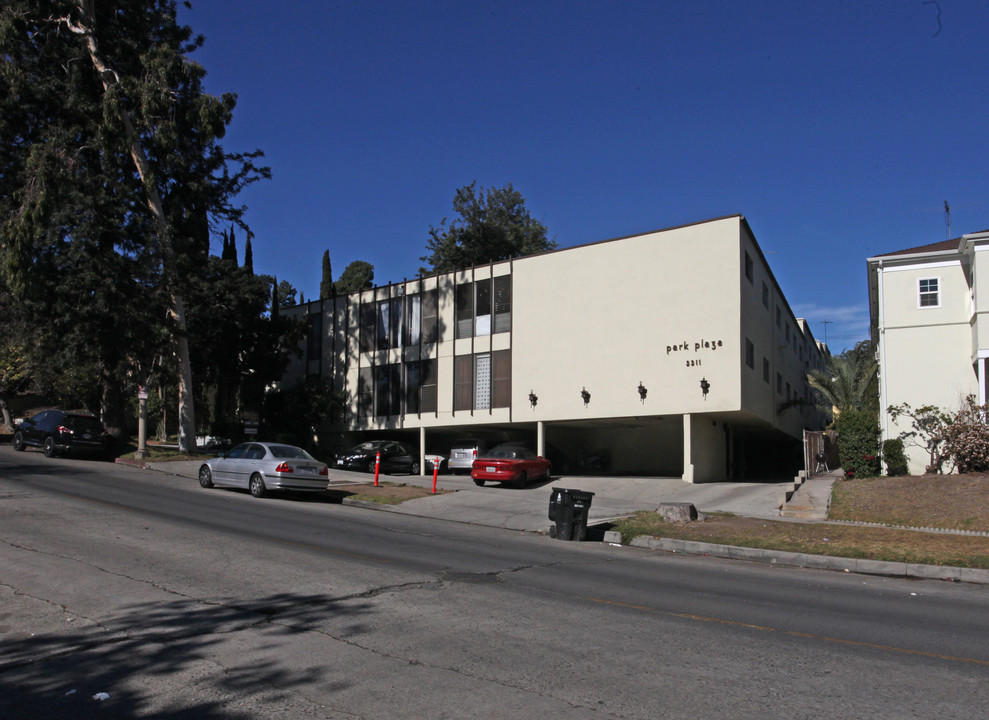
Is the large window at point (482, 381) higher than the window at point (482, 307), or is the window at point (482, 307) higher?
the window at point (482, 307)

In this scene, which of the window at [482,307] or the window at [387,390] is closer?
the window at [482,307]

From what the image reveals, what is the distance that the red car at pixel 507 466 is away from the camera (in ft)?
84.8

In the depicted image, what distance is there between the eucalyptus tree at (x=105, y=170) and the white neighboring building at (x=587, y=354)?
29.9 ft

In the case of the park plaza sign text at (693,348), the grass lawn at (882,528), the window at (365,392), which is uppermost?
the park plaza sign text at (693,348)

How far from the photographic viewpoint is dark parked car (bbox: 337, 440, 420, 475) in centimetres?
3128

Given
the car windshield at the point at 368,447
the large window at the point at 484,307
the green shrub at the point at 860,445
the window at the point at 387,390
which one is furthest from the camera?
the window at the point at 387,390

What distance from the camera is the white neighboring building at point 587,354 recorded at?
27625 millimetres

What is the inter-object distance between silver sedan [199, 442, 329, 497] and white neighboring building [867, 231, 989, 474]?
18.0 m

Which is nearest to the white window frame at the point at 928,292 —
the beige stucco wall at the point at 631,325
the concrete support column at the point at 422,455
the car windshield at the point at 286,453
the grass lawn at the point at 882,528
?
the beige stucco wall at the point at 631,325

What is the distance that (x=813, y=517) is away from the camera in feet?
62.0

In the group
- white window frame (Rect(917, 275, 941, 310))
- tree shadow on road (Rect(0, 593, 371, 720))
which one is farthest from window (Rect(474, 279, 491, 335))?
tree shadow on road (Rect(0, 593, 371, 720))

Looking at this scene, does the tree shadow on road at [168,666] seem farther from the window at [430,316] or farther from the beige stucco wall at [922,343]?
the window at [430,316]

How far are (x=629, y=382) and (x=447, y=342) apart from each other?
29.8ft

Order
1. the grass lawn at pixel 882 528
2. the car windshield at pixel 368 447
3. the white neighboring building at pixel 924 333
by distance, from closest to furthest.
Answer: the grass lawn at pixel 882 528
the white neighboring building at pixel 924 333
the car windshield at pixel 368 447
